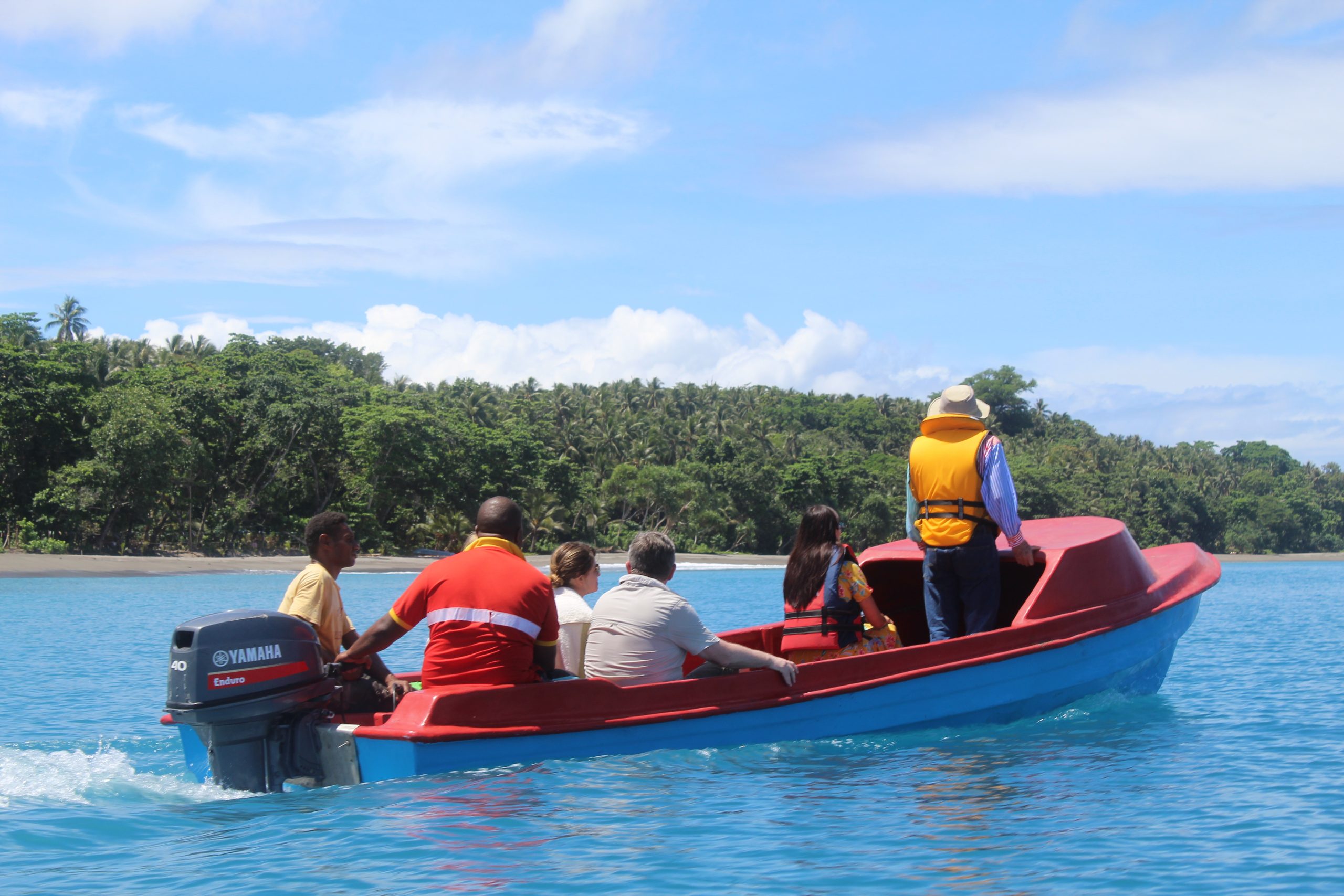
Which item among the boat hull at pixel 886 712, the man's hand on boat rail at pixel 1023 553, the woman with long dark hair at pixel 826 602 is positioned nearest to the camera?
the boat hull at pixel 886 712

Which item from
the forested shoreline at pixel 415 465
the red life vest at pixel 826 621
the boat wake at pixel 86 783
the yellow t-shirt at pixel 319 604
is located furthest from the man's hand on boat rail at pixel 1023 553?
the forested shoreline at pixel 415 465

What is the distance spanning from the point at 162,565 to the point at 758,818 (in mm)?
33381

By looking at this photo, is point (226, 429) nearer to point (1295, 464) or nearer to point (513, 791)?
point (513, 791)

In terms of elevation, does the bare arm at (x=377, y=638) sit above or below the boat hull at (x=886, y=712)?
above

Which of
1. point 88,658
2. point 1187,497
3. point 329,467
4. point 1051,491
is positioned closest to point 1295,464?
point 1187,497

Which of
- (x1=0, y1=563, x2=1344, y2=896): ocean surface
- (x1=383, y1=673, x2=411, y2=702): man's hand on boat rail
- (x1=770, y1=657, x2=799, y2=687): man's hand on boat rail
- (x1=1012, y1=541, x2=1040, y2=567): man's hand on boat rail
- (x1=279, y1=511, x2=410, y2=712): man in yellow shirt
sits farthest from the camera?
(x1=1012, y1=541, x2=1040, y2=567): man's hand on boat rail

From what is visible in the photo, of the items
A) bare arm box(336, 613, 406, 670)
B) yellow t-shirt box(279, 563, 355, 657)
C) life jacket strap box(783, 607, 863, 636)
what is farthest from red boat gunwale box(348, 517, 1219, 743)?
yellow t-shirt box(279, 563, 355, 657)

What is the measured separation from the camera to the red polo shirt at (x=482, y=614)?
5590mm

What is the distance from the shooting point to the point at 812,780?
20.6ft

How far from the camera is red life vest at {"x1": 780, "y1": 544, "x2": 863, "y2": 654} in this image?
22.1 feet

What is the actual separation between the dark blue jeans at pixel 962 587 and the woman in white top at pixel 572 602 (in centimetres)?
209

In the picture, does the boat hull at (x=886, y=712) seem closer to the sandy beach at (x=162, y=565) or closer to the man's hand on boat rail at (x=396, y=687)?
the man's hand on boat rail at (x=396, y=687)

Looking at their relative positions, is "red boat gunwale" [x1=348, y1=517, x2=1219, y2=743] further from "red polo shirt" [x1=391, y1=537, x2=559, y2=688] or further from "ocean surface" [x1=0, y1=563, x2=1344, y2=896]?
"ocean surface" [x1=0, y1=563, x2=1344, y2=896]

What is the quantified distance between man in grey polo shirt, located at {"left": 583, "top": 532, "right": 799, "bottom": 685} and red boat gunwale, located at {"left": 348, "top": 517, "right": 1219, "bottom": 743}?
0.52ft
